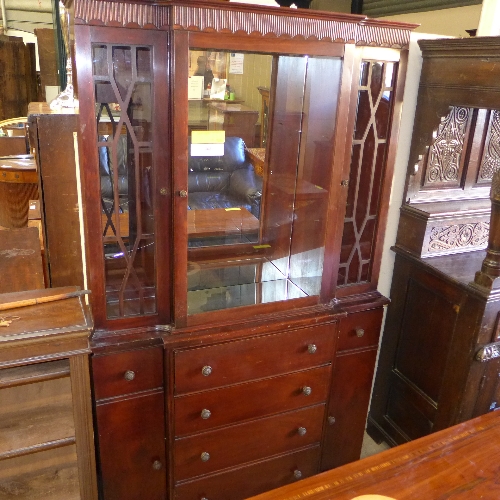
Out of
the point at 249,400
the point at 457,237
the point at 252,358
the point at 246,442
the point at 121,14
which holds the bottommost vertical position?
the point at 246,442

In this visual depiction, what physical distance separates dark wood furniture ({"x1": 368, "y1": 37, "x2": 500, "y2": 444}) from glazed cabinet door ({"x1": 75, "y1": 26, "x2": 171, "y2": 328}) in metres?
1.04

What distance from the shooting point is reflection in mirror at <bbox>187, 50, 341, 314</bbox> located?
5.06 feet

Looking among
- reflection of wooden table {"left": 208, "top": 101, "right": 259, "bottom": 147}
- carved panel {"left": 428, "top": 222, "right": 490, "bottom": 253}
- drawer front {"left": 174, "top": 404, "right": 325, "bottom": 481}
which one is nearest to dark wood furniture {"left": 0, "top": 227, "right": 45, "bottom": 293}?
drawer front {"left": 174, "top": 404, "right": 325, "bottom": 481}

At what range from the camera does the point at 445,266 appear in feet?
6.17

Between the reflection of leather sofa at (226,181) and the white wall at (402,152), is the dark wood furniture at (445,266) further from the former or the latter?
the reflection of leather sofa at (226,181)

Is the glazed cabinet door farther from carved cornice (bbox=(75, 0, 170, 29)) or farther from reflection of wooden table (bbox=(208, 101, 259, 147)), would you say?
reflection of wooden table (bbox=(208, 101, 259, 147))

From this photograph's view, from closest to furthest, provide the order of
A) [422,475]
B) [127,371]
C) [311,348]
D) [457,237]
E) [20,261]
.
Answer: [422,475] → [127,371] → [311,348] → [457,237] → [20,261]

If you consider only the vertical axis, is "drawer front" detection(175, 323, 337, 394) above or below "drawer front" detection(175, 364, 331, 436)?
above

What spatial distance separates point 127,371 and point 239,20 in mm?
1091

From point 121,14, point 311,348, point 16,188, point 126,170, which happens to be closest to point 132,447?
point 311,348

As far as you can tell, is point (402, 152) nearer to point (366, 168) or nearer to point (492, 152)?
point (366, 168)

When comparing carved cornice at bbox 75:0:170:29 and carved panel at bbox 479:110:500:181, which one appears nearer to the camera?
carved cornice at bbox 75:0:170:29

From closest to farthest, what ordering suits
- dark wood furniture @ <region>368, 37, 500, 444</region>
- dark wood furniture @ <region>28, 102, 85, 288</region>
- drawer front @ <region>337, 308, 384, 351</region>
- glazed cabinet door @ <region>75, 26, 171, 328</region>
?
glazed cabinet door @ <region>75, 26, 171, 328</region> < dark wood furniture @ <region>28, 102, 85, 288</region> < dark wood furniture @ <region>368, 37, 500, 444</region> < drawer front @ <region>337, 308, 384, 351</region>

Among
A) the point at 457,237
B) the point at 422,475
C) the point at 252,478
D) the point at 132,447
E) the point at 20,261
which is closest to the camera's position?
the point at 422,475
